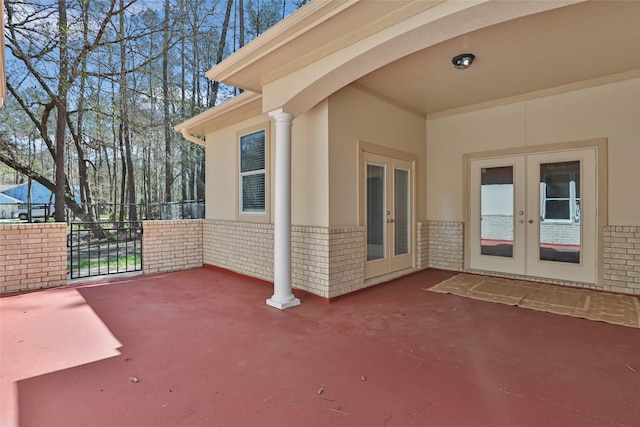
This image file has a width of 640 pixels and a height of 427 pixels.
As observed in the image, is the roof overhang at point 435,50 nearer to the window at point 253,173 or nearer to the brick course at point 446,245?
the window at point 253,173

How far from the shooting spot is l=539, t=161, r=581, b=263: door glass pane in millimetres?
4543

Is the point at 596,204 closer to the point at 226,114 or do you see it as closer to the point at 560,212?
the point at 560,212

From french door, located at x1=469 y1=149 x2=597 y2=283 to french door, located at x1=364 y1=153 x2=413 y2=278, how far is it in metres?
1.16

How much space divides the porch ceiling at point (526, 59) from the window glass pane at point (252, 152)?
6.13 ft

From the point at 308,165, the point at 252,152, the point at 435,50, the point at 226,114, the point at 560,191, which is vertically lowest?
the point at 560,191

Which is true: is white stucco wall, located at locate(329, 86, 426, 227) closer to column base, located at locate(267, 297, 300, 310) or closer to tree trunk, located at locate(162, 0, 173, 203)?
column base, located at locate(267, 297, 300, 310)

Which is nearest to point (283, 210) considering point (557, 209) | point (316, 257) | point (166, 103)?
point (316, 257)

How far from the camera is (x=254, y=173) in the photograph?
5.23 m

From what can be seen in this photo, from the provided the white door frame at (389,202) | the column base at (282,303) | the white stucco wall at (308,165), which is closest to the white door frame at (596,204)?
A: the white door frame at (389,202)

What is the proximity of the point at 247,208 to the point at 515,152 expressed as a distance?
444 cm

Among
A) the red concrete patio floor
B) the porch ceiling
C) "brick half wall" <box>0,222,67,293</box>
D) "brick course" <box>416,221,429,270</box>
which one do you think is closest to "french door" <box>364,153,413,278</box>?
"brick course" <box>416,221,429,270</box>

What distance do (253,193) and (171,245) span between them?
1923 millimetres

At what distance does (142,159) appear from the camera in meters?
12.5

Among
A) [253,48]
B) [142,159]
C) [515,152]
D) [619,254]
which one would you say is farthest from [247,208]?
[142,159]
